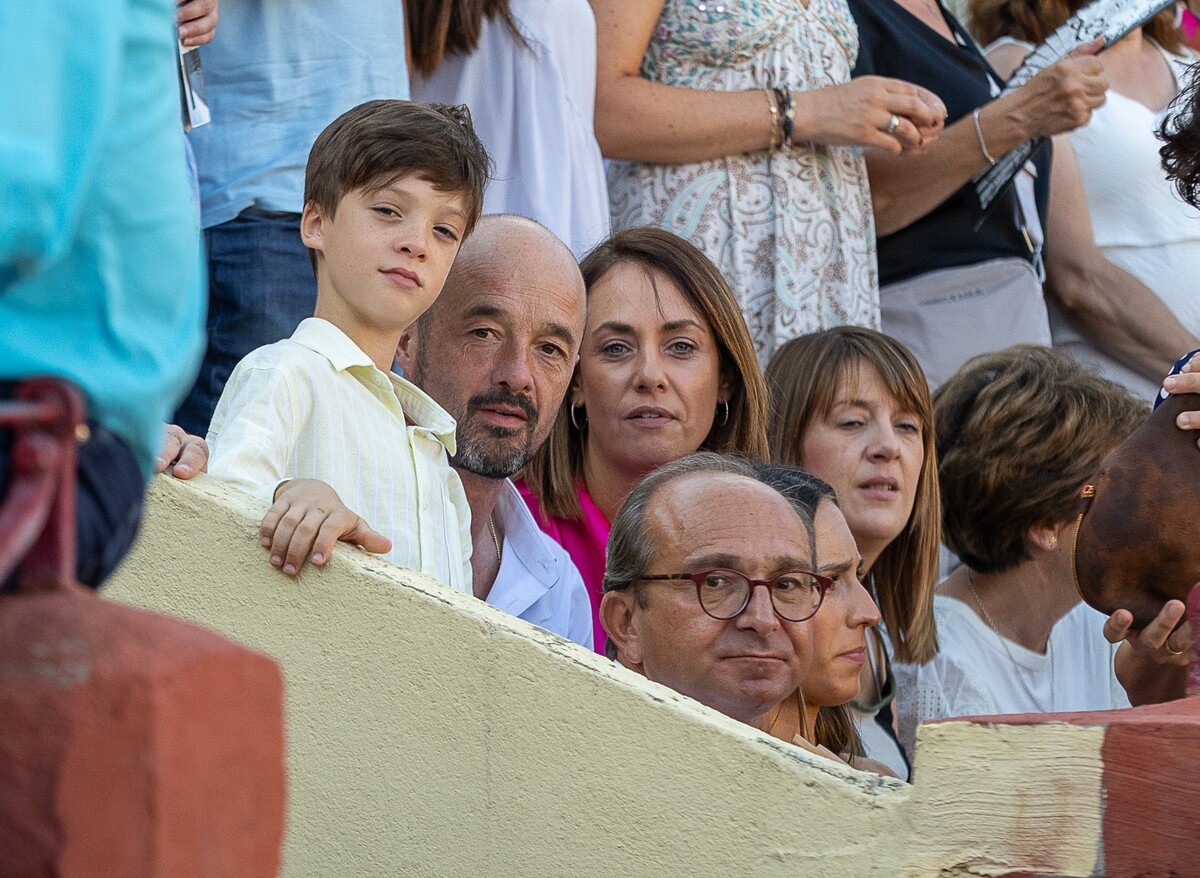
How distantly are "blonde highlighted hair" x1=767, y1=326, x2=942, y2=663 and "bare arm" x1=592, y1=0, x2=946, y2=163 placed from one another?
533 millimetres

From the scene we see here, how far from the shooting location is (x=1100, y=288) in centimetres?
542

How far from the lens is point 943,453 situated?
4863mm

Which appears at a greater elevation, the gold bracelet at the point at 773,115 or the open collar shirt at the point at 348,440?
the gold bracelet at the point at 773,115

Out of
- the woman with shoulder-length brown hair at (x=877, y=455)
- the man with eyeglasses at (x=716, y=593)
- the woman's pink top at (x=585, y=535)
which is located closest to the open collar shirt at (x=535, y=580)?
the woman's pink top at (x=585, y=535)

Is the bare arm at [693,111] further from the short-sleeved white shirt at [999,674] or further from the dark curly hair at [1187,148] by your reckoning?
the short-sleeved white shirt at [999,674]

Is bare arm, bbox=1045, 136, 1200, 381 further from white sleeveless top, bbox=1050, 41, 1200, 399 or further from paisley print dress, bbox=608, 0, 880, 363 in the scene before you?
paisley print dress, bbox=608, 0, 880, 363

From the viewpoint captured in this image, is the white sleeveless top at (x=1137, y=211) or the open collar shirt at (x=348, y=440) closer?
the open collar shirt at (x=348, y=440)

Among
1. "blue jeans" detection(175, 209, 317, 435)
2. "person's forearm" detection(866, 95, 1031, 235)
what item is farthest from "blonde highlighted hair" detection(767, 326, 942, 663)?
"blue jeans" detection(175, 209, 317, 435)

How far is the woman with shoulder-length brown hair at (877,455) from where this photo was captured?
4348mm

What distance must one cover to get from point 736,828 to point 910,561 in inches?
87.0

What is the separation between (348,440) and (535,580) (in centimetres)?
72

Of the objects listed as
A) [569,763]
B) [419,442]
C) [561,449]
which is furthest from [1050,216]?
[569,763]

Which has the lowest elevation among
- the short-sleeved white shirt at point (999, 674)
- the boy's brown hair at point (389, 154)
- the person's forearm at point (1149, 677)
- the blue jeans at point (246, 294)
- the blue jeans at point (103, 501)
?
the short-sleeved white shirt at point (999, 674)

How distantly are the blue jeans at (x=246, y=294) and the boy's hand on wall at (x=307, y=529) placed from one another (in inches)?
37.1
